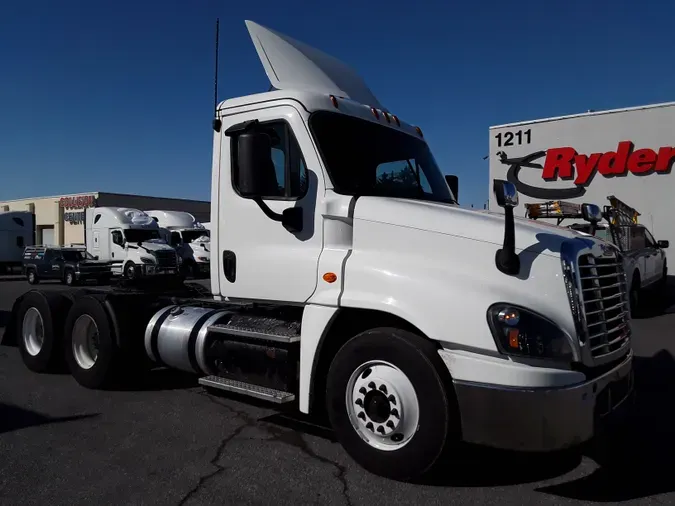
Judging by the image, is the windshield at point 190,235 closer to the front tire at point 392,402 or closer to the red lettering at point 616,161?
the red lettering at point 616,161

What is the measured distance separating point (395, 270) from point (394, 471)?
1.32 meters

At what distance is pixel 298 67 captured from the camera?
5320 millimetres

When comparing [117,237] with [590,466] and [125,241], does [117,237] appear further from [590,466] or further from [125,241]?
[590,466]

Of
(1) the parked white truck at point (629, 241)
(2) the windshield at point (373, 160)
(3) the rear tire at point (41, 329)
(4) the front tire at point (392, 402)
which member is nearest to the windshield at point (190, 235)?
(1) the parked white truck at point (629, 241)

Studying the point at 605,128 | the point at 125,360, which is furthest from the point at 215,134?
the point at 605,128

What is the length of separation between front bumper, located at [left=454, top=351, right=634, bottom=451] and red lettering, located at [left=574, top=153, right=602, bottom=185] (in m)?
21.3

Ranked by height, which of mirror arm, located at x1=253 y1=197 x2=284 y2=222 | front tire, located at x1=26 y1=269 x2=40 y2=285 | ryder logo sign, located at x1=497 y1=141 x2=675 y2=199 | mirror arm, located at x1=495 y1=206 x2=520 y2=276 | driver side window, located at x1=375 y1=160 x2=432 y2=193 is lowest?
front tire, located at x1=26 y1=269 x2=40 y2=285

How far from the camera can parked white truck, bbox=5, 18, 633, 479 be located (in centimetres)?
352

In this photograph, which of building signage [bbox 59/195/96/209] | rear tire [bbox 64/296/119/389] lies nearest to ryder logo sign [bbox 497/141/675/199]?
rear tire [bbox 64/296/119/389]

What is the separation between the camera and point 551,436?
344cm

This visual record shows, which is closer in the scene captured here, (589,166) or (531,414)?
(531,414)

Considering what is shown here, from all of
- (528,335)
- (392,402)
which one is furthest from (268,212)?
(528,335)

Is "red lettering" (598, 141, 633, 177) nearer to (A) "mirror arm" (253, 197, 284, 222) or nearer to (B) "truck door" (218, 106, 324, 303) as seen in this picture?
(B) "truck door" (218, 106, 324, 303)

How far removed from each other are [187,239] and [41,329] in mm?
22325
